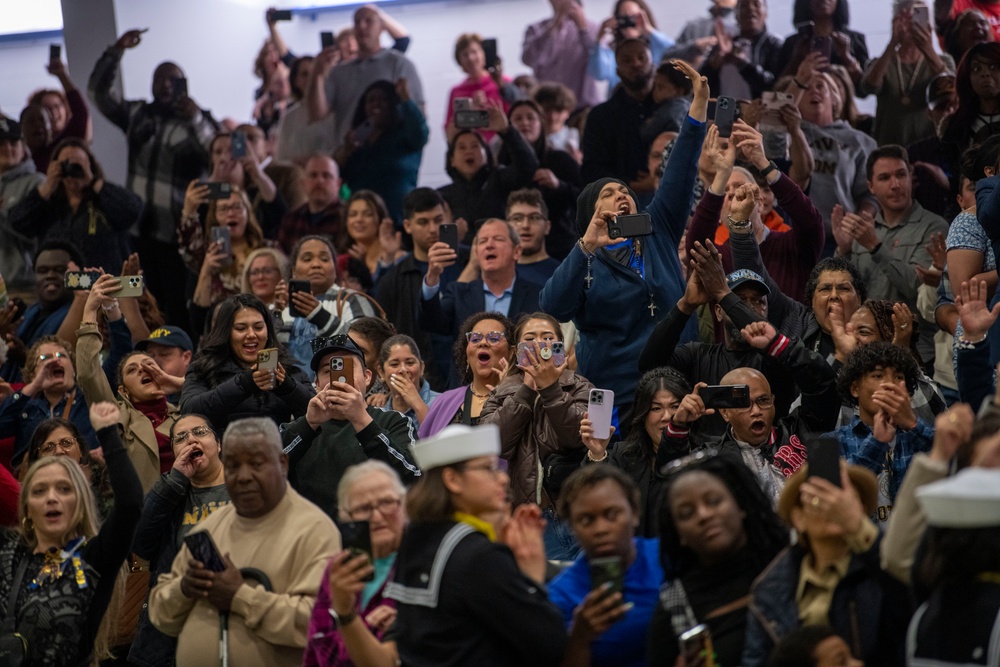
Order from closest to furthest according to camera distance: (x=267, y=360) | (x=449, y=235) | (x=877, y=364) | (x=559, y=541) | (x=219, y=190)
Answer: (x=877, y=364) → (x=559, y=541) → (x=267, y=360) → (x=449, y=235) → (x=219, y=190)

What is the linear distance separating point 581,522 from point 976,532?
3.32 ft

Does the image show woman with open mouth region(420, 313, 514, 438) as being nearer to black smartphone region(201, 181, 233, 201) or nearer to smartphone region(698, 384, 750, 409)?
smartphone region(698, 384, 750, 409)

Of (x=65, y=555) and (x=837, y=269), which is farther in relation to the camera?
(x=837, y=269)

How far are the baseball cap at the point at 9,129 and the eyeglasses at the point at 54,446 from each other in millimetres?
4066

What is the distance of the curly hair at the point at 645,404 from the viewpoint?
501cm

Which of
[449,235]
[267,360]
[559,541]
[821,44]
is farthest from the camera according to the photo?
[821,44]

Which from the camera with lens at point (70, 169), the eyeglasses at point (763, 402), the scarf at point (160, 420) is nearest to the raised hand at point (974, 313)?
the eyeglasses at point (763, 402)

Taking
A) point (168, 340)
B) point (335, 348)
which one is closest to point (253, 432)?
point (335, 348)

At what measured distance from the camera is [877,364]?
15.9 feet

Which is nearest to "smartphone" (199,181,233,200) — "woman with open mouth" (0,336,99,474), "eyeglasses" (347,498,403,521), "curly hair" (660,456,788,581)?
"woman with open mouth" (0,336,99,474)

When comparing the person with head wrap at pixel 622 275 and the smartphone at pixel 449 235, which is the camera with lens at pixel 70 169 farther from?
the person with head wrap at pixel 622 275

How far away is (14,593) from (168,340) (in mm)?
2129

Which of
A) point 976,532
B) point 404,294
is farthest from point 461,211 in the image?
point 976,532

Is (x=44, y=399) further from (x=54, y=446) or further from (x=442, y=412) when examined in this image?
(x=442, y=412)
